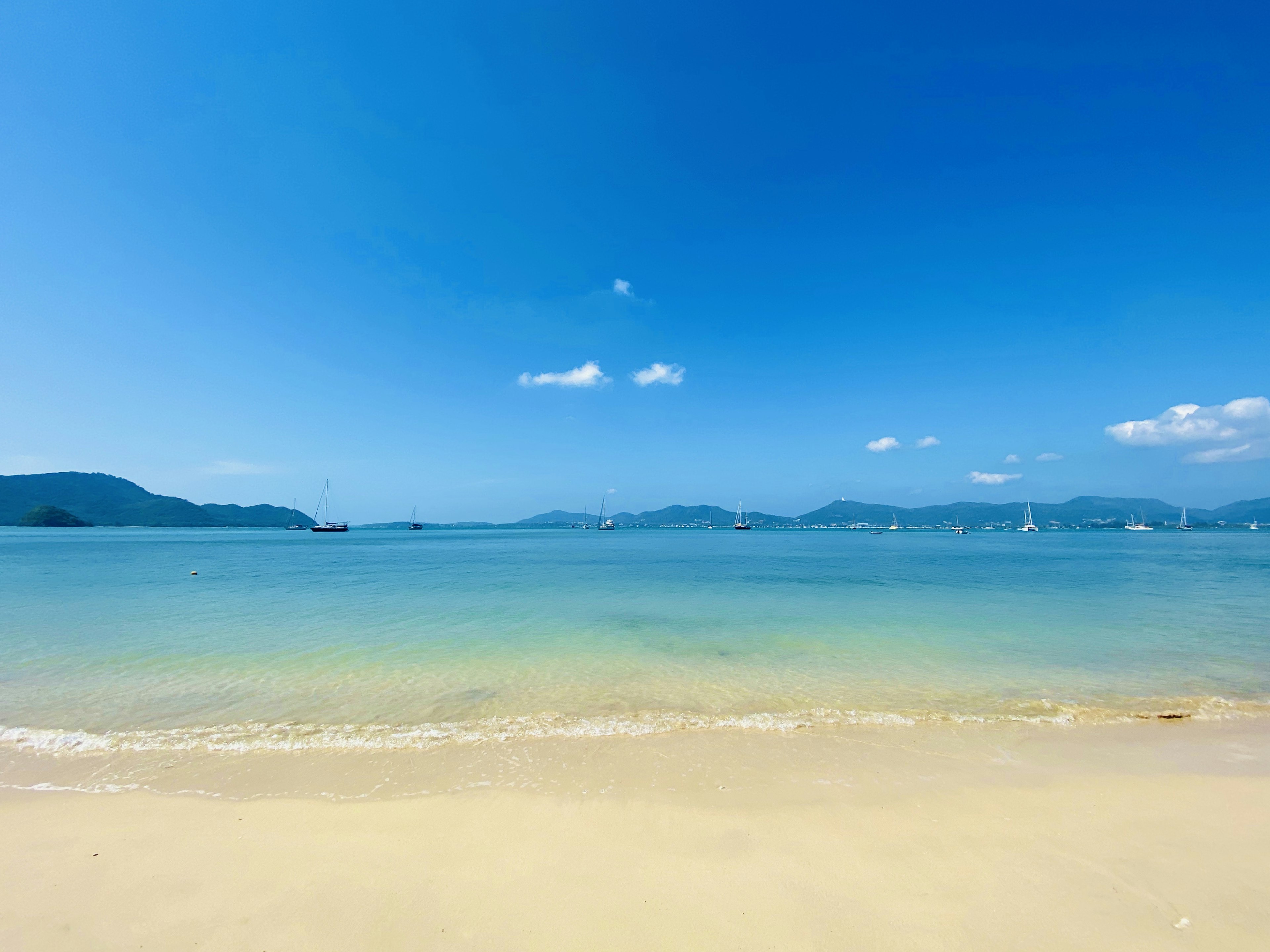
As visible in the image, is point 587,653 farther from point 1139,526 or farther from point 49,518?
point 1139,526

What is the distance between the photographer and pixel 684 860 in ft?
14.0

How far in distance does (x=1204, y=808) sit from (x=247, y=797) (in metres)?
A: 10.5

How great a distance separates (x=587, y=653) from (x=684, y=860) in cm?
754

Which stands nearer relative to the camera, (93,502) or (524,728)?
(524,728)

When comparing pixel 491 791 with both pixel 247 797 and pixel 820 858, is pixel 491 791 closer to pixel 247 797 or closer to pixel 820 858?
pixel 247 797

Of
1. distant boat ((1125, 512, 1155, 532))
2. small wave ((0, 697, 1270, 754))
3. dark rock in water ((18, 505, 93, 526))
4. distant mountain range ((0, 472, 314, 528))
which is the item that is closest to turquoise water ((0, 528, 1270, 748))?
small wave ((0, 697, 1270, 754))

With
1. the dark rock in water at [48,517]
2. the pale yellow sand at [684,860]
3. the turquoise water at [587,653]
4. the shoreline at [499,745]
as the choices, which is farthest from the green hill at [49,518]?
the pale yellow sand at [684,860]

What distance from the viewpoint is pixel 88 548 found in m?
54.3

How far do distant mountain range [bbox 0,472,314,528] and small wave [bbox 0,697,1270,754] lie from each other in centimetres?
21050

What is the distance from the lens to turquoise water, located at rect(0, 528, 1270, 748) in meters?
7.79

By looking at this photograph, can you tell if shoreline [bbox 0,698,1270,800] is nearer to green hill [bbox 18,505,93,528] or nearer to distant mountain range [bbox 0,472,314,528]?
green hill [bbox 18,505,93,528]

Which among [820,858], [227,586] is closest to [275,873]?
[820,858]

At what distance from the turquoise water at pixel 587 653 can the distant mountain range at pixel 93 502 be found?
187 metres

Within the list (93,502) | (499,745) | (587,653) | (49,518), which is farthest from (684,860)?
(93,502)
